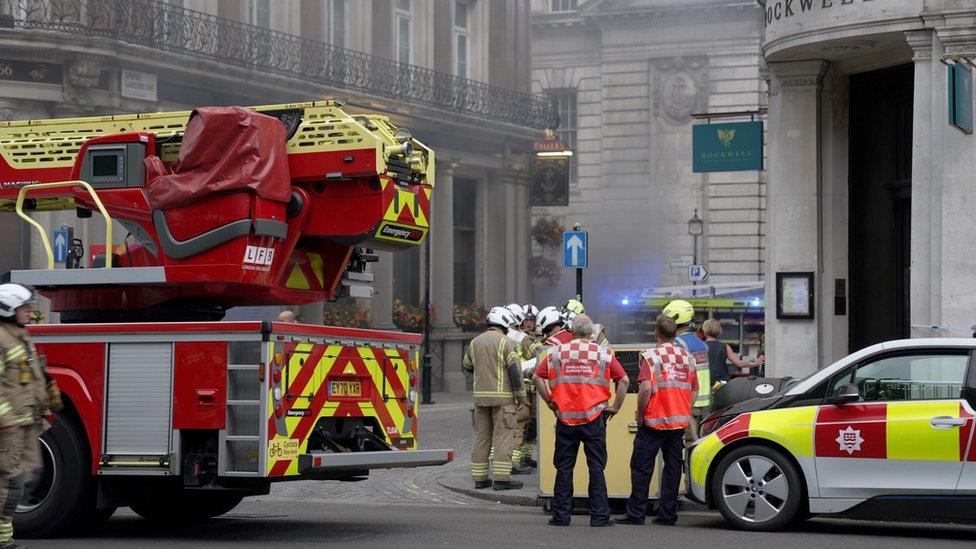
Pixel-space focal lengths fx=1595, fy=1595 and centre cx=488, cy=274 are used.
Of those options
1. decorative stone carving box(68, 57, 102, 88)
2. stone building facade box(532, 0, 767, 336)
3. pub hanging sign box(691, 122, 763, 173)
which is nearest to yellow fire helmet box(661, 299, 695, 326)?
pub hanging sign box(691, 122, 763, 173)

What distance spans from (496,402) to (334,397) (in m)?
4.41

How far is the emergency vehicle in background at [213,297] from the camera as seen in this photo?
1067cm


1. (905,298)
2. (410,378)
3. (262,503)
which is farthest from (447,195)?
(410,378)

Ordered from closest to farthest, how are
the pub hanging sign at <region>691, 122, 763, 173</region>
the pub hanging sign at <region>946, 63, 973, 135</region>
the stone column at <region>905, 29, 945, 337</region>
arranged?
the pub hanging sign at <region>946, 63, 973, 135</region>
the stone column at <region>905, 29, 945, 337</region>
the pub hanging sign at <region>691, 122, 763, 173</region>

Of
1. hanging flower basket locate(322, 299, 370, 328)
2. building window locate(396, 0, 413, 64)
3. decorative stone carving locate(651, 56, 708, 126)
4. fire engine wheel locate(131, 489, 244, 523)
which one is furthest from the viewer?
decorative stone carving locate(651, 56, 708, 126)

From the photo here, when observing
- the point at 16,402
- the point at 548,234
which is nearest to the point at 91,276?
the point at 16,402

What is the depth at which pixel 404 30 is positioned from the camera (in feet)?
119

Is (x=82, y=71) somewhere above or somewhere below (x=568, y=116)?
below

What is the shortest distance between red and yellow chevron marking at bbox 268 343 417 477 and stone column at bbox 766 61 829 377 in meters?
8.20

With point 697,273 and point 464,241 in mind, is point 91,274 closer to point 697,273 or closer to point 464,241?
point 464,241

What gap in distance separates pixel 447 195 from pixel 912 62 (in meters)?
19.5

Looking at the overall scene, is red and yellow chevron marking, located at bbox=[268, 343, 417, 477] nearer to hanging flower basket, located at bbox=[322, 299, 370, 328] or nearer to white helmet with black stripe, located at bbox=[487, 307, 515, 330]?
white helmet with black stripe, located at bbox=[487, 307, 515, 330]

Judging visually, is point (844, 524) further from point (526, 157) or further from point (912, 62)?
point (526, 157)

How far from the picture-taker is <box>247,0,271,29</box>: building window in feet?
103
